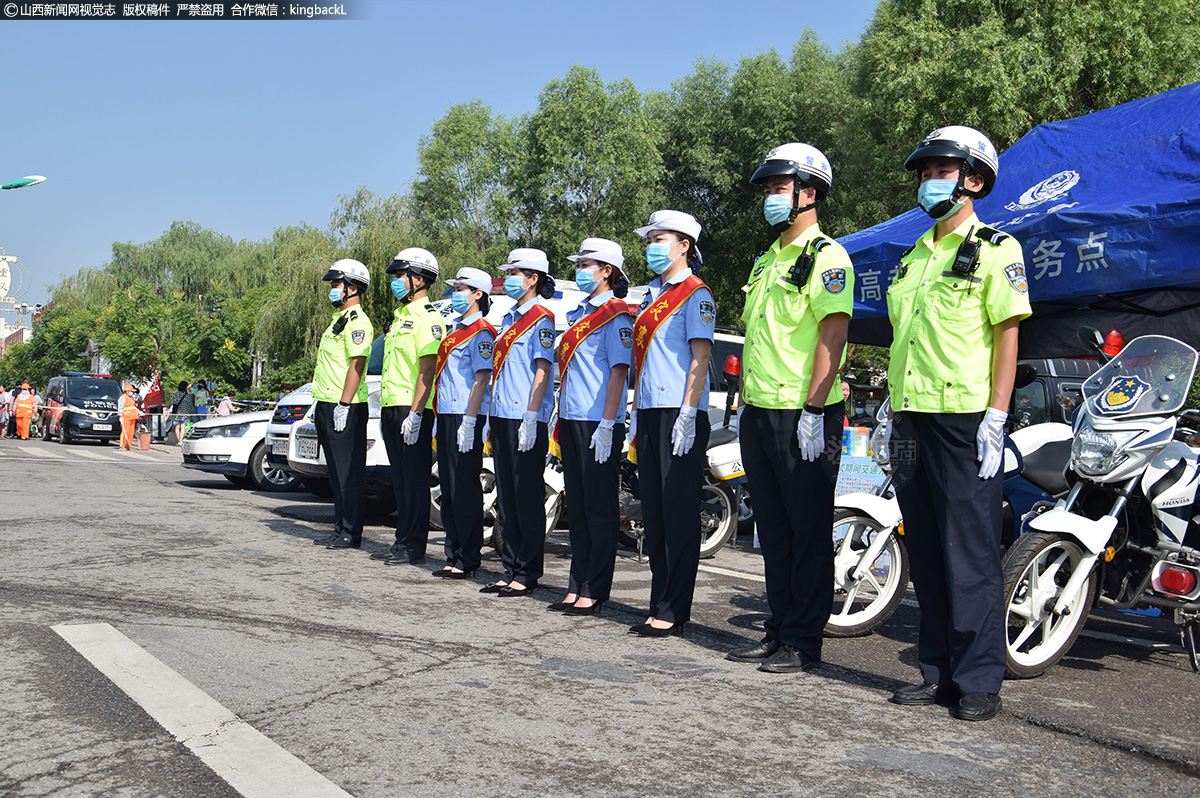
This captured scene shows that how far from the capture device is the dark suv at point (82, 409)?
2795 cm

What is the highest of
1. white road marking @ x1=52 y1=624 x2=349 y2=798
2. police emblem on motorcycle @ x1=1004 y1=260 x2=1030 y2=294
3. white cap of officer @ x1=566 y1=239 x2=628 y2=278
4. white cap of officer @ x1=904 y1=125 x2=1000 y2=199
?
white cap of officer @ x1=904 y1=125 x2=1000 y2=199

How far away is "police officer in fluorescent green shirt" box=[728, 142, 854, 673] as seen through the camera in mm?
4750

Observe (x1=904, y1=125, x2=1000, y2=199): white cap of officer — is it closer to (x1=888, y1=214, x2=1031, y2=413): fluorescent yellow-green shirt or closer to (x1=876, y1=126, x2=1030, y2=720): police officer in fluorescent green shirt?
(x1=876, y1=126, x2=1030, y2=720): police officer in fluorescent green shirt

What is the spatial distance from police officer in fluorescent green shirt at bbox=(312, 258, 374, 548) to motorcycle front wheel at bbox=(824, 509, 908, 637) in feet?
13.8

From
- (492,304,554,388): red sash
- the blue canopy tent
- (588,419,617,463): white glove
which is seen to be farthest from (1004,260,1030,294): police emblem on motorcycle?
(492,304,554,388): red sash

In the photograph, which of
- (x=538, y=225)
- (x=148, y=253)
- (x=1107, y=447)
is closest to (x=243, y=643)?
(x=1107, y=447)

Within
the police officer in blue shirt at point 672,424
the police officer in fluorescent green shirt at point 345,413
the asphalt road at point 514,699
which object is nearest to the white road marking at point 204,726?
the asphalt road at point 514,699

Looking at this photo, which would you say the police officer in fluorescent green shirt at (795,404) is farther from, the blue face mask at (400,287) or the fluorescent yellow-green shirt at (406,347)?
the blue face mask at (400,287)

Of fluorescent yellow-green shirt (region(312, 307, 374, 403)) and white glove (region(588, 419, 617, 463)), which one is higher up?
fluorescent yellow-green shirt (region(312, 307, 374, 403))

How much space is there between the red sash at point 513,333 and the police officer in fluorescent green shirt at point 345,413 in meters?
1.81

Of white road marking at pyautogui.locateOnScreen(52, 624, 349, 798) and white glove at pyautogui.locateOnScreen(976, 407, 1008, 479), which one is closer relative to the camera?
white road marking at pyautogui.locateOnScreen(52, 624, 349, 798)

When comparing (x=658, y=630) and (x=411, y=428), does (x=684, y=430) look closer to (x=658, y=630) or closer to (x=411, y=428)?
(x=658, y=630)

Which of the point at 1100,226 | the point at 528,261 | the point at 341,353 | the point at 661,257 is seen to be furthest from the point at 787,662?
the point at 341,353

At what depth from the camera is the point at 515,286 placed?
272 inches
